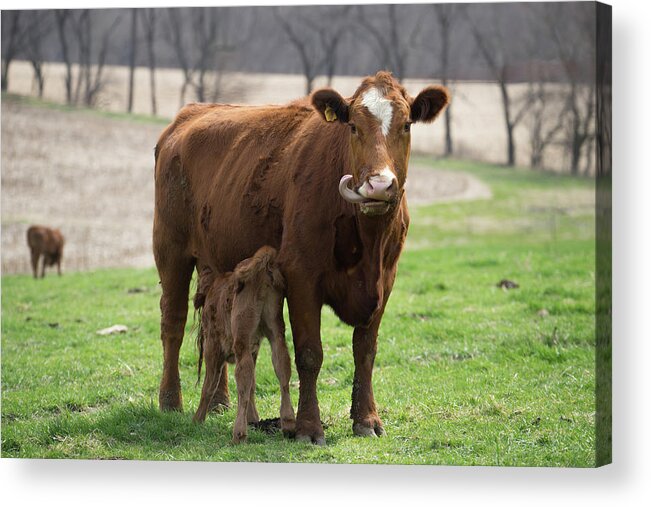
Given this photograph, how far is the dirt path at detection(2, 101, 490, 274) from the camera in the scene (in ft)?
45.5

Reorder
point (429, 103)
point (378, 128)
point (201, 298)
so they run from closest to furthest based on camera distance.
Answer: point (378, 128), point (429, 103), point (201, 298)

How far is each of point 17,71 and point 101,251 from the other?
18.1 ft

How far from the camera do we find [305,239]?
822 cm

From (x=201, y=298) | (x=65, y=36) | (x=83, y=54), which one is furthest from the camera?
(x=83, y=54)

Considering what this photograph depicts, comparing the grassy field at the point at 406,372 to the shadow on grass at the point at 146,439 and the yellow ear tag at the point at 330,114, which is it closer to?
the shadow on grass at the point at 146,439

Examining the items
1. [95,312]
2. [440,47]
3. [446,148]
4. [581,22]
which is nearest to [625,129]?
[581,22]

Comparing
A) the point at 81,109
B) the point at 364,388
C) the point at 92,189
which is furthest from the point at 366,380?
the point at 92,189

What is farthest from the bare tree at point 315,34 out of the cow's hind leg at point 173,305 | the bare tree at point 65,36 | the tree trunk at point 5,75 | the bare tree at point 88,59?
the cow's hind leg at point 173,305

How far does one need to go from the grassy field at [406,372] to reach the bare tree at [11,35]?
2752mm

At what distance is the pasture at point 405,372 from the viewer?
8320mm

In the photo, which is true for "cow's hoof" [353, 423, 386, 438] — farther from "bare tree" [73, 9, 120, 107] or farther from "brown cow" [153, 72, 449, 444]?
"bare tree" [73, 9, 120, 107]

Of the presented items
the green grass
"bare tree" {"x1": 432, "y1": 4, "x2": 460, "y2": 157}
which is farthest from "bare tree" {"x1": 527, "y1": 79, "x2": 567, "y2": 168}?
the green grass

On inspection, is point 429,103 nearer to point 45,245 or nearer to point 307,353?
point 307,353

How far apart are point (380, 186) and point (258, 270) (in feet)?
4.18
